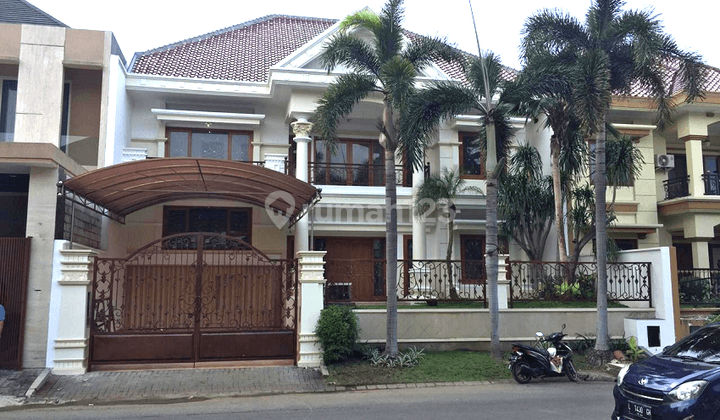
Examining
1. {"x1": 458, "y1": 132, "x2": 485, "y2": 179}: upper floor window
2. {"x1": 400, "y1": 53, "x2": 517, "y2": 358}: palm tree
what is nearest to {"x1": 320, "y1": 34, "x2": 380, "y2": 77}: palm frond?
{"x1": 400, "y1": 53, "x2": 517, "y2": 358}: palm tree

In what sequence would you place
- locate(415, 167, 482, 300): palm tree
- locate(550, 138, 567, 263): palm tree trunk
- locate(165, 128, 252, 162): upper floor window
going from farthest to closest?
locate(165, 128, 252, 162): upper floor window
locate(415, 167, 482, 300): palm tree
locate(550, 138, 567, 263): palm tree trunk

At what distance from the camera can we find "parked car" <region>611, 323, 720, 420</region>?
5.57 metres

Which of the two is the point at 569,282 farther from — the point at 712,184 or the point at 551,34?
the point at 712,184

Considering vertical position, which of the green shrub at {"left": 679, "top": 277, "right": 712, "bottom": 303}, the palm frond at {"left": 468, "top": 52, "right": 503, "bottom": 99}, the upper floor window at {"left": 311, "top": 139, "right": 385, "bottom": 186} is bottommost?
the green shrub at {"left": 679, "top": 277, "right": 712, "bottom": 303}

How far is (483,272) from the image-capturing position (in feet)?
44.2

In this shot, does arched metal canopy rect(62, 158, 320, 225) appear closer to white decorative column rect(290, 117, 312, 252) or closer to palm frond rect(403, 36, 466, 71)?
white decorative column rect(290, 117, 312, 252)

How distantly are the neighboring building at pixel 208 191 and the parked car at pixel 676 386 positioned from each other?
19.4 feet

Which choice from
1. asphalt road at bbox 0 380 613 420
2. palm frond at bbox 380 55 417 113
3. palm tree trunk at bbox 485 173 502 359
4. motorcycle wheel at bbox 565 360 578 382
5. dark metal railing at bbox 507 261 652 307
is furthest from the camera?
dark metal railing at bbox 507 261 652 307

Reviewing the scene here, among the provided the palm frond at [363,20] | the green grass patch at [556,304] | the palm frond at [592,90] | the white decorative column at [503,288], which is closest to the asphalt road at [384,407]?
the white decorative column at [503,288]

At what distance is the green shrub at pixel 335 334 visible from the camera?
10.2m

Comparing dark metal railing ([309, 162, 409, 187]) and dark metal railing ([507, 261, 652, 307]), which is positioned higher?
dark metal railing ([309, 162, 409, 187])

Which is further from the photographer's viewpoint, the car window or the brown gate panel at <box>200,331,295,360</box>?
the brown gate panel at <box>200,331,295,360</box>

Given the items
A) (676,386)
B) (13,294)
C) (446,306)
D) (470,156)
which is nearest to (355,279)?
(446,306)

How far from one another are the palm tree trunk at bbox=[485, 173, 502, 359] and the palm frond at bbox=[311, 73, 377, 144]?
325cm
